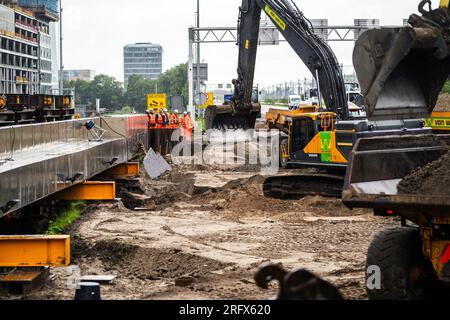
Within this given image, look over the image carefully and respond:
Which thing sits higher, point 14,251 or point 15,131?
point 15,131

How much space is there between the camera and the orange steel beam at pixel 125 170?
22.8m

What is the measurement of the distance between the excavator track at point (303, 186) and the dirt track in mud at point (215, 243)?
36cm

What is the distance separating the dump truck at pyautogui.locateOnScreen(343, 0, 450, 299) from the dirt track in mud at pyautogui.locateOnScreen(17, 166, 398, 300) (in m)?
1.61

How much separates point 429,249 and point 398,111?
1790 mm

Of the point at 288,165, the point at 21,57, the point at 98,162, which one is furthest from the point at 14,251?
the point at 21,57

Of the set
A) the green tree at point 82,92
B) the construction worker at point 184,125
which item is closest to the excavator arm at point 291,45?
the construction worker at point 184,125

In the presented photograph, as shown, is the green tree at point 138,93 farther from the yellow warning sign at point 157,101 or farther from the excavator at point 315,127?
the excavator at point 315,127

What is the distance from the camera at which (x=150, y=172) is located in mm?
25812

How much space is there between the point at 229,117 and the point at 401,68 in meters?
17.5

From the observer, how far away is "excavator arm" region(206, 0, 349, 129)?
782 inches

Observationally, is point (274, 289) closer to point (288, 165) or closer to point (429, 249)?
point (429, 249)

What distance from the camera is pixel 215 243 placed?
13898mm

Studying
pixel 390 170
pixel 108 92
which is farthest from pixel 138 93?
pixel 390 170

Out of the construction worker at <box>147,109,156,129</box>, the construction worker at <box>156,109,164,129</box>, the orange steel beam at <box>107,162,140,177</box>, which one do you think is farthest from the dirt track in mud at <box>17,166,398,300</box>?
the construction worker at <box>156,109,164,129</box>
